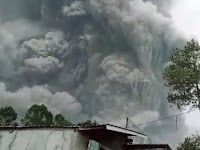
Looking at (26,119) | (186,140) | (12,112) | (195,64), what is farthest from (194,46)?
(12,112)

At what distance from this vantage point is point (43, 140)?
482 inches

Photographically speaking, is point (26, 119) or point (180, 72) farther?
point (26, 119)

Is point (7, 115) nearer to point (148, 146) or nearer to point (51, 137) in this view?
point (148, 146)

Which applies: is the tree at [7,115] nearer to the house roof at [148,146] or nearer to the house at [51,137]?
the house roof at [148,146]

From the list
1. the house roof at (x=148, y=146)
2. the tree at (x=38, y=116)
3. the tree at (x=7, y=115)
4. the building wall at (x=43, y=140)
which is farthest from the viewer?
the tree at (x=7, y=115)

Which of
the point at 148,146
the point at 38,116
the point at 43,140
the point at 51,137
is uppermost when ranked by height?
the point at 38,116

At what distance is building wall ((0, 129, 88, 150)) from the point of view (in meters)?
12.1

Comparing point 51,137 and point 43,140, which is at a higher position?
point 51,137

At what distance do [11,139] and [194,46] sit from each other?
741 inches

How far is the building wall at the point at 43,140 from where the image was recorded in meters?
12.1

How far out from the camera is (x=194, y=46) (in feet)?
90.4

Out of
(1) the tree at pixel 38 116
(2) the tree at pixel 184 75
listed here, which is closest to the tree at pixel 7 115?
(1) the tree at pixel 38 116

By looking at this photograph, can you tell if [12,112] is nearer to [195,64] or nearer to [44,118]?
[44,118]

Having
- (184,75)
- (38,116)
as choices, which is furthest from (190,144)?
(38,116)
